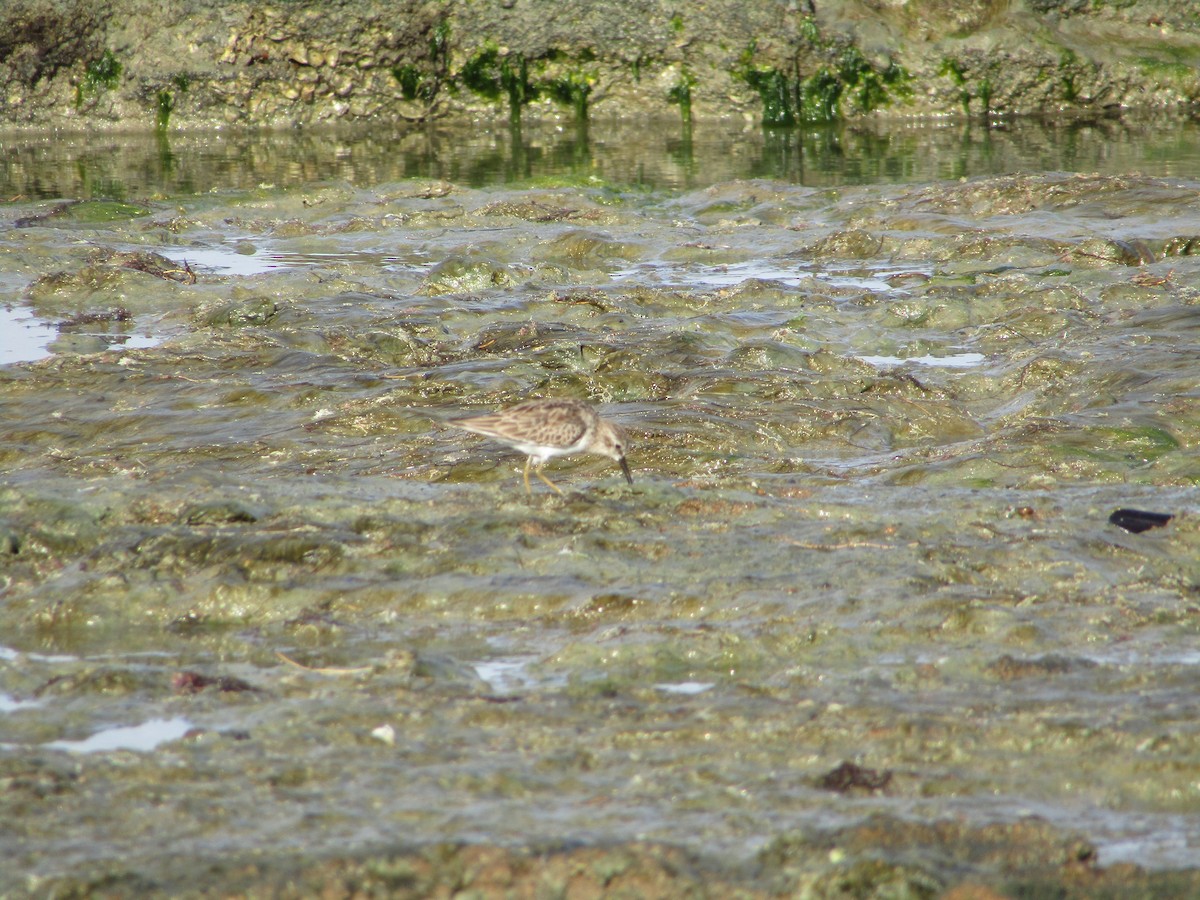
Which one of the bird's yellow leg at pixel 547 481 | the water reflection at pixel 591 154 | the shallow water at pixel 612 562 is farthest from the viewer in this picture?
the water reflection at pixel 591 154

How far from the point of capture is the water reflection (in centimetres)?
1836

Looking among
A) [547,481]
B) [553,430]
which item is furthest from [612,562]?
[547,481]

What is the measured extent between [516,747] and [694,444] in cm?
399

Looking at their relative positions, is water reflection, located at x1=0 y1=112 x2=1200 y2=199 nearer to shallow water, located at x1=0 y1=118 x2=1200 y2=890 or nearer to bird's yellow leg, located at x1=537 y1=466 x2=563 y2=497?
shallow water, located at x1=0 y1=118 x2=1200 y2=890

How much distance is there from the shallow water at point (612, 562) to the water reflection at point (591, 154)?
5.83 meters

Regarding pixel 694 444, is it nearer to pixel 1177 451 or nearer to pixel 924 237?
pixel 1177 451

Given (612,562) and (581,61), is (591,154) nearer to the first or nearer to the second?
(581,61)

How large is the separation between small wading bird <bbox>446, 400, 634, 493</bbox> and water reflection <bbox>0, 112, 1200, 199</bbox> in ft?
36.2

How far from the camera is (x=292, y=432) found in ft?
27.6

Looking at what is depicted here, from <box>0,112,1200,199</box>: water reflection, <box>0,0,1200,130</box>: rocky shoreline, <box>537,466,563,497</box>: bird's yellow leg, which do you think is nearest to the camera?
<box>537,466,563,497</box>: bird's yellow leg

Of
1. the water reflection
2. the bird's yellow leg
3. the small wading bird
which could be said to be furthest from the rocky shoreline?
the small wading bird

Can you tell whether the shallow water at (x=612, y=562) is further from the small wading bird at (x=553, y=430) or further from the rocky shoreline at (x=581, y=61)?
the rocky shoreline at (x=581, y=61)

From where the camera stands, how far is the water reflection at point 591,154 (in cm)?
1836

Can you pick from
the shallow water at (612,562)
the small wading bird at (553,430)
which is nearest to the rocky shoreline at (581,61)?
the shallow water at (612,562)
